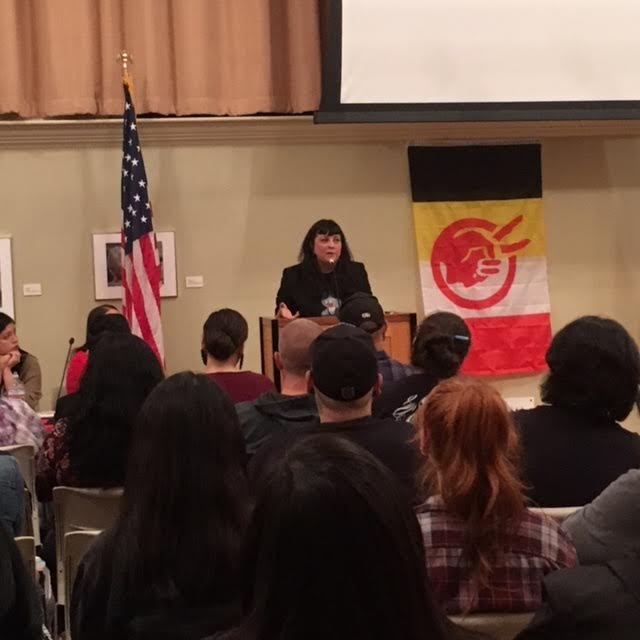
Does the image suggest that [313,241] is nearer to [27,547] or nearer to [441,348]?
[441,348]

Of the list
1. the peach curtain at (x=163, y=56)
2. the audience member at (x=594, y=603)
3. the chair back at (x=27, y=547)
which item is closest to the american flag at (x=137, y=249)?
the peach curtain at (x=163, y=56)

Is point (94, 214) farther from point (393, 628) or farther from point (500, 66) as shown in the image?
point (393, 628)

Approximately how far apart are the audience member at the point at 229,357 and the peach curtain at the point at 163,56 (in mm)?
3180

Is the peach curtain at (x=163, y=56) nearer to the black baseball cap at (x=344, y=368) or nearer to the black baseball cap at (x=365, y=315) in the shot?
the black baseball cap at (x=365, y=315)

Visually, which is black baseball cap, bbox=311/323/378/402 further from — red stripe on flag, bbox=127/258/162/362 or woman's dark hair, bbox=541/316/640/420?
red stripe on flag, bbox=127/258/162/362

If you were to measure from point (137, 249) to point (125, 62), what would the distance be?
1271mm

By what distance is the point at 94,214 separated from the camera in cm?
717

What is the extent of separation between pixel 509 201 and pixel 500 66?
1187mm

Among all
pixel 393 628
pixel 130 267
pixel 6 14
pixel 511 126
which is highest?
pixel 6 14

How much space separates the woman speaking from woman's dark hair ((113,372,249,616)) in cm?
427

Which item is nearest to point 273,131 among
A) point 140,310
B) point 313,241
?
point 313,241

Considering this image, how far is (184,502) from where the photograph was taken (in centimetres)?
182

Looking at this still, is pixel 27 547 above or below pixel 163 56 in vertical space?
below

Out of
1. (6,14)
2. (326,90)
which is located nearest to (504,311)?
(326,90)
